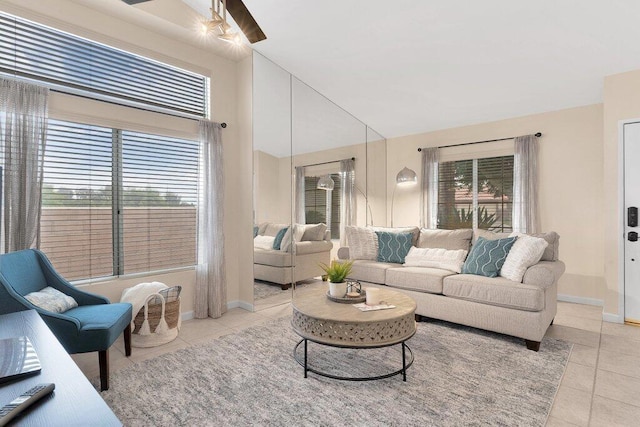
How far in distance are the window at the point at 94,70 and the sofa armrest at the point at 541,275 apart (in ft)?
12.6

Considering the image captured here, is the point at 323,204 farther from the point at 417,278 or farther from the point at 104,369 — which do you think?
the point at 104,369

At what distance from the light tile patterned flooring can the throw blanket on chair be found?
1.17 ft

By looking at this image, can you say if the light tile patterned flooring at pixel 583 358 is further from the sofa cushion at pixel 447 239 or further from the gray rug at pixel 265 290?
the sofa cushion at pixel 447 239

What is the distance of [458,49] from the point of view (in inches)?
143

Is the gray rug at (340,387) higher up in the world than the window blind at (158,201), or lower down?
lower down

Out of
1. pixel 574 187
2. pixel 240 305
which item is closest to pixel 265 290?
pixel 240 305

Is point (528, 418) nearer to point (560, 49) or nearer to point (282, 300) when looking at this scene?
point (282, 300)

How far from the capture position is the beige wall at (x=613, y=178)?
370 centimetres

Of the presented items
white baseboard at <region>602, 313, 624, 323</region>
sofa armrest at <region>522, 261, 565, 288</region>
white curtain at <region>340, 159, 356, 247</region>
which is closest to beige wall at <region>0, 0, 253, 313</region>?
white curtain at <region>340, 159, 356, 247</region>

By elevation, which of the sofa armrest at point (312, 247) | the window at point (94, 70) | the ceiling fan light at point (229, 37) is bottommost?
the sofa armrest at point (312, 247)

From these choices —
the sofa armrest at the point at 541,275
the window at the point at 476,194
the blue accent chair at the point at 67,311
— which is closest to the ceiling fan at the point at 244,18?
the blue accent chair at the point at 67,311

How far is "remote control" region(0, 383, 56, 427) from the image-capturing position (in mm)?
835

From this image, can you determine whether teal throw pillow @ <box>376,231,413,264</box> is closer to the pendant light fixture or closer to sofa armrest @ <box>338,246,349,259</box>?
sofa armrest @ <box>338,246,349,259</box>

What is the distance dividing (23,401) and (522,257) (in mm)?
3568
